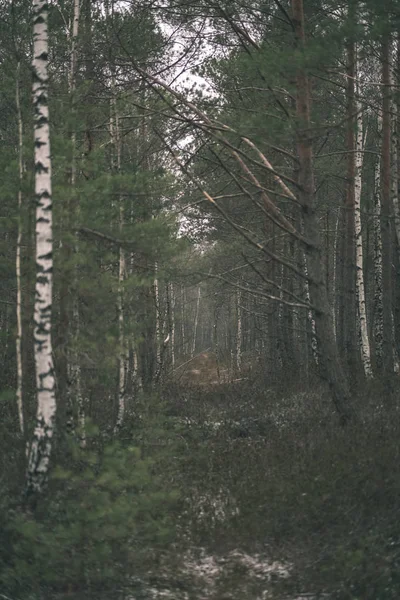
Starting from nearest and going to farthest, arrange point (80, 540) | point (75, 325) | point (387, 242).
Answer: point (80, 540), point (75, 325), point (387, 242)

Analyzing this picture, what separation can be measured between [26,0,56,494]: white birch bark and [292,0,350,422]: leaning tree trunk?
13.7ft

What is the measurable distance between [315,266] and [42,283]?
4.63 meters

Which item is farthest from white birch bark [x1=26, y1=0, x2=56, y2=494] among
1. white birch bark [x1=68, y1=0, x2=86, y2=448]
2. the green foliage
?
white birch bark [x1=68, y1=0, x2=86, y2=448]

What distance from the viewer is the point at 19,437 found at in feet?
32.2

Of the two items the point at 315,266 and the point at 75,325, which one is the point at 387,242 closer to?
the point at 315,266

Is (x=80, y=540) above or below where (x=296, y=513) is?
above

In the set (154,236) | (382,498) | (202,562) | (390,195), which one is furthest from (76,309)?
(390,195)

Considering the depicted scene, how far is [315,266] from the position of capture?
10.0 metres

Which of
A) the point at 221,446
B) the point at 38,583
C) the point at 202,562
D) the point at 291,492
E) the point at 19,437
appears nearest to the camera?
the point at 38,583

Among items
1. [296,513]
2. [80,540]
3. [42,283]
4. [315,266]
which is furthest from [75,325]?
[296,513]

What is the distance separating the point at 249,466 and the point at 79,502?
322 centimetres

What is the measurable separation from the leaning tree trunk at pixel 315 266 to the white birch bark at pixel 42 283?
4189 millimetres

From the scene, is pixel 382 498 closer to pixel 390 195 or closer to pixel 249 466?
pixel 249 466

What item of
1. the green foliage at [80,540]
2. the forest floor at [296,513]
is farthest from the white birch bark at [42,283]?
the forest floor at [296,513]
